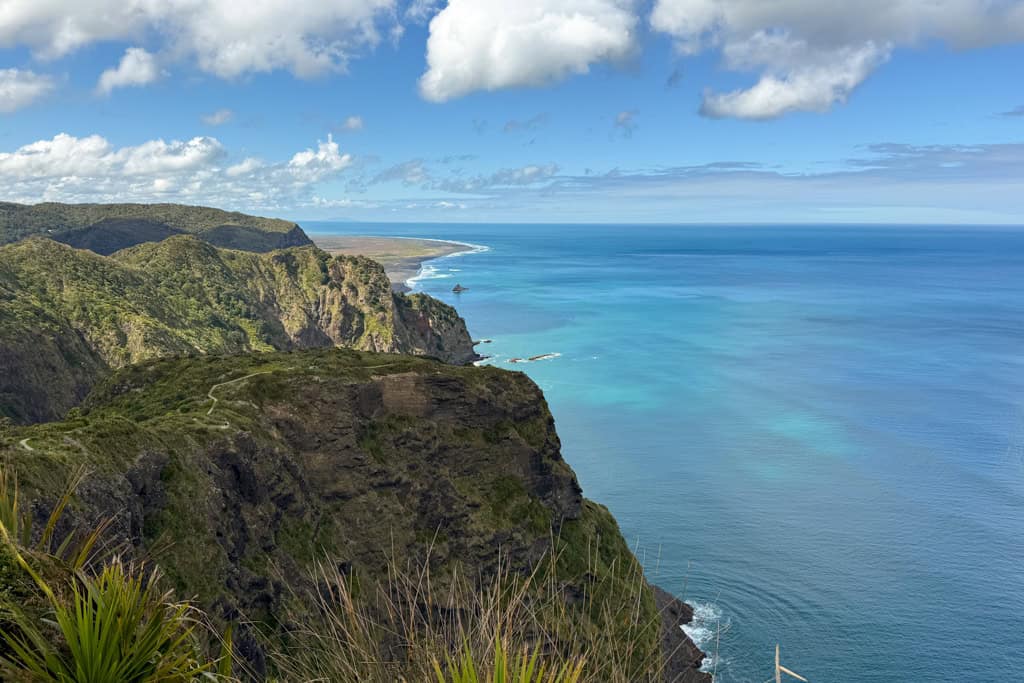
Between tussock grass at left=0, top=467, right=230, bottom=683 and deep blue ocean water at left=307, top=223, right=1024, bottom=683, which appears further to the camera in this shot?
deep blue ocean water at left=307, top=223, right=1024, bottom=683

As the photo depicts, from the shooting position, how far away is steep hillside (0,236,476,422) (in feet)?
337

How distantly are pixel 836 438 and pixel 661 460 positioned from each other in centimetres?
3164

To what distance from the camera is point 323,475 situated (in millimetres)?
62562

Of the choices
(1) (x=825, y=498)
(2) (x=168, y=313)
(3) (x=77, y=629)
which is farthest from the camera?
(2) (x=168, y=313)

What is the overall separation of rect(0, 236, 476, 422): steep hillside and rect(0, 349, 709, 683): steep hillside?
34972 mm

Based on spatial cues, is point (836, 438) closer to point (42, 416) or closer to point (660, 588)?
point (660, 588)

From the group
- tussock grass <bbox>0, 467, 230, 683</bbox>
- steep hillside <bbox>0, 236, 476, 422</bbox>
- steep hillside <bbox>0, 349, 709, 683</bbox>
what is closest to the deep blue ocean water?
steep hillside <bbox>0, 349, 709, 683</bbox>

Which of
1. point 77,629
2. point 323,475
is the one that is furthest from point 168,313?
point 77,629

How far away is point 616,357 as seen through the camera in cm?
18875

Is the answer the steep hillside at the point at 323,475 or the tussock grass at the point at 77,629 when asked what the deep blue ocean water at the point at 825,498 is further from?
the tussock grass at the point at 77,629

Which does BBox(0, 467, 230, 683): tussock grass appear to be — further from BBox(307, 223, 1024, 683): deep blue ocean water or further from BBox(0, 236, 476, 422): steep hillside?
BBox(0, 236, 476, 422): steep hillside

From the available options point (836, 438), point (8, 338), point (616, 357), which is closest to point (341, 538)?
point (8, 338)

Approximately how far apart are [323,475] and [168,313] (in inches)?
4121

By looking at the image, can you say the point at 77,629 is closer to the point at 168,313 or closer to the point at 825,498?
the point at 825,498
